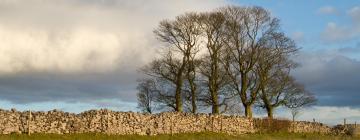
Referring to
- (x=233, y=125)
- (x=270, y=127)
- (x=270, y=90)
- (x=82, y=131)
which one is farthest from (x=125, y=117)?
(x=270, y=90)

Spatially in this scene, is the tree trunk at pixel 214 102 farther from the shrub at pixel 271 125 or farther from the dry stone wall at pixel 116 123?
the dry stone wall at pixel 116 123

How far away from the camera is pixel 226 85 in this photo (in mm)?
57125

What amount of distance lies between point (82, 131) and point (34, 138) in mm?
4097

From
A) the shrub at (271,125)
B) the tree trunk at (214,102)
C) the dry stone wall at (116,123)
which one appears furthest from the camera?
the tree trunk at (214,102)

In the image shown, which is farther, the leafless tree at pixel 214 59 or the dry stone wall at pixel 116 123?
the leafless tree at pixel 214 59

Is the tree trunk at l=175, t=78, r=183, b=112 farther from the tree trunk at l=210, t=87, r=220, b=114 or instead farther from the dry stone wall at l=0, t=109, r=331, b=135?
the dry stone wall at l=0, t=109, r=331, b=135

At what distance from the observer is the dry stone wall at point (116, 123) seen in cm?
3219

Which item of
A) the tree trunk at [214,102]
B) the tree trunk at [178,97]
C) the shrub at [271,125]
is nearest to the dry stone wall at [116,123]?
the shrub at [271,125]

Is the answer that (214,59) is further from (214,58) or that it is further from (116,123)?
(116,123)

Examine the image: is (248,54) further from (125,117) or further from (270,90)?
(125,117)

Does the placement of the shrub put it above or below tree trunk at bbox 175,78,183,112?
below

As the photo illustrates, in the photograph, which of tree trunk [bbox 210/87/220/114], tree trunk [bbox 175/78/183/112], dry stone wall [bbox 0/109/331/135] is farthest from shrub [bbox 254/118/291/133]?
tree trunk [bbox 175/78/183/112]

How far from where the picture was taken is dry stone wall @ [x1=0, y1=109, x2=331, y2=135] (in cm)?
3219

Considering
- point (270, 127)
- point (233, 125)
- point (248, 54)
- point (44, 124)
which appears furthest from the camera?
point (248, 54)
